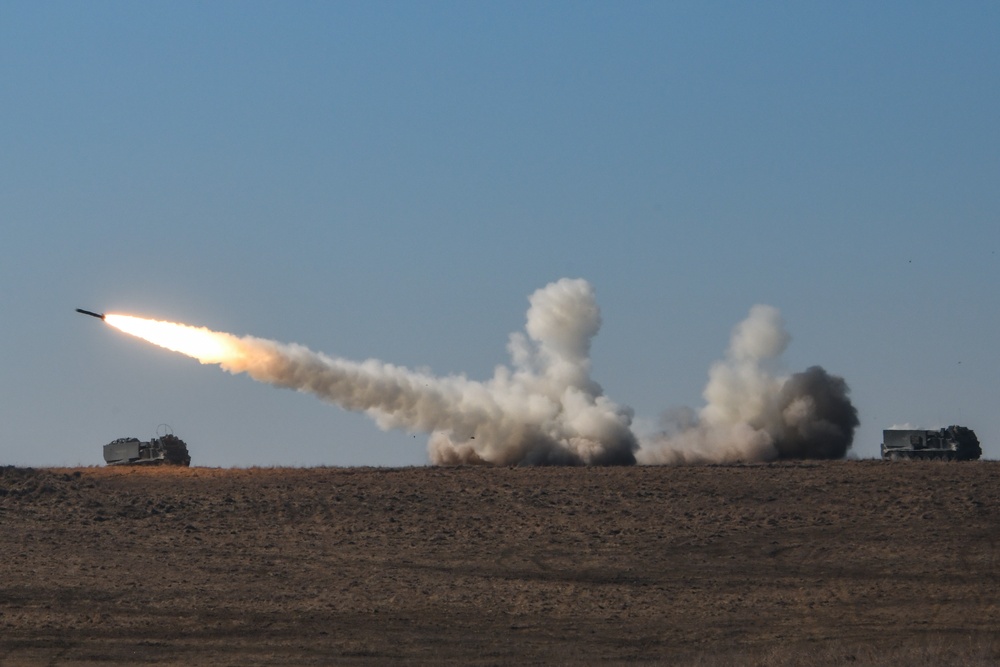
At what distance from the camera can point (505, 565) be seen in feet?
169

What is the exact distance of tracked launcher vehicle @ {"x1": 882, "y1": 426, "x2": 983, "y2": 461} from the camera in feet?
231

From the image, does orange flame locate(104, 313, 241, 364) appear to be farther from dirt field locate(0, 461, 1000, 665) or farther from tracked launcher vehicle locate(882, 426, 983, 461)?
tracked launcher vehicle locate(882, 426, 983, 461)

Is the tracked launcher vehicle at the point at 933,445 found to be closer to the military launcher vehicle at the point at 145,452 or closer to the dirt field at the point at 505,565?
the dirt field at the point at 505,565

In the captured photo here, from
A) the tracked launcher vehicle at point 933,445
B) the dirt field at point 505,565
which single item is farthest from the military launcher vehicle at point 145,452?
the tracked launcher vehicle at point 933,445

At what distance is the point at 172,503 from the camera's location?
195ft

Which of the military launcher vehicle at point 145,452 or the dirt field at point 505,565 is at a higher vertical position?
the military launcher vehicle at point 145,452

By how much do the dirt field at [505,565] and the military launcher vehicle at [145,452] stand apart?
6353 millimetres

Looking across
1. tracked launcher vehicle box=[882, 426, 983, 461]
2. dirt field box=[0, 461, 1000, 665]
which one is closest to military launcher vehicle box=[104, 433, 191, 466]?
dirt field box=[0, 461, 1000, 665]

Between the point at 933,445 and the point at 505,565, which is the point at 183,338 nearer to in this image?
the point at 505,565

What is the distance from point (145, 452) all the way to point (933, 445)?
32.8 meters

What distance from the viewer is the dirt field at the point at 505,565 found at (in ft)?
141

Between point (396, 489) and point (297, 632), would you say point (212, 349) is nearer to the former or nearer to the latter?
point (396, 489)

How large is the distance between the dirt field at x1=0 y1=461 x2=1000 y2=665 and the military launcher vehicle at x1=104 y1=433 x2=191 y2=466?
635cm

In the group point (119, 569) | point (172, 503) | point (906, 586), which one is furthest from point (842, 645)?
point (172, 503)
